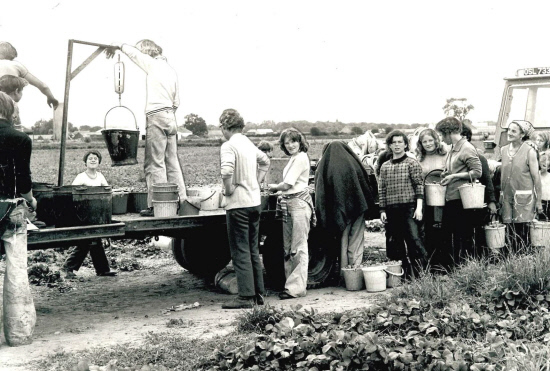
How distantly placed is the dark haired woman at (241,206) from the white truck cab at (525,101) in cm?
615

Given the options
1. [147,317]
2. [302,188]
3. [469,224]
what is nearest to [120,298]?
[147,317]

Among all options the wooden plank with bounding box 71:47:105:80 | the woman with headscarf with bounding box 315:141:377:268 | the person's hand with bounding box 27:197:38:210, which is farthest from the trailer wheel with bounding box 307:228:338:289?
the person's hand with bounding box 27:197:38:210

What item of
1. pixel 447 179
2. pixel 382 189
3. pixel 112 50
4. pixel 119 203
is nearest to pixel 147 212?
pixel 119 203

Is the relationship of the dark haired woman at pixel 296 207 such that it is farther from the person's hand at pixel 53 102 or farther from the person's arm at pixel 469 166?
the person's hand at pixel 53 102

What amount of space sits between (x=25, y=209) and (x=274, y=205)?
9.87 feet

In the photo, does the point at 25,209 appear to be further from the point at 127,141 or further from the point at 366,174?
the point at 366,174

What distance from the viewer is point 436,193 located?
792cm

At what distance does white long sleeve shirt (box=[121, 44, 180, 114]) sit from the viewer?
24.7 ft

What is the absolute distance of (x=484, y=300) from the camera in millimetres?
6148

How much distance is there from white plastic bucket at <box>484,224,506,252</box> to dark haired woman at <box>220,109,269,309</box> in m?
2.71

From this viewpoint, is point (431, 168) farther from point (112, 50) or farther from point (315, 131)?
point (315, 131)

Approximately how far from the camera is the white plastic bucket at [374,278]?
7.84 metres

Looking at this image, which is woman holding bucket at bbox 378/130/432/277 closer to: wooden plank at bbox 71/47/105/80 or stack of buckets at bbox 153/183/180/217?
stack of buckets at bbox 153/183/180/217

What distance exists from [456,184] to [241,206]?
2.56 m
